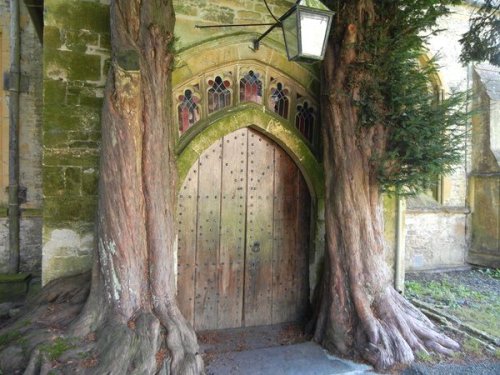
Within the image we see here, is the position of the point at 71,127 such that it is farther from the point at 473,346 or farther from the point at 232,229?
the point at 473,346

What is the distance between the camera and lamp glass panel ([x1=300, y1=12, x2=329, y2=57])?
11.1 ft

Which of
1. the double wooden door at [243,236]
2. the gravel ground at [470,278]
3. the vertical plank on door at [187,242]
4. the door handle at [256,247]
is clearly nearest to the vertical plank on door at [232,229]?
the double wooden door at [243,236]

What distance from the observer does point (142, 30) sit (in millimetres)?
3617

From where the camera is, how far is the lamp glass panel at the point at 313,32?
3387mm

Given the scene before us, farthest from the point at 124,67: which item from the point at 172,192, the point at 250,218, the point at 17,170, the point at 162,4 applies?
the point at 17,170

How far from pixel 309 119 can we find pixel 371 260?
1894 millimetres

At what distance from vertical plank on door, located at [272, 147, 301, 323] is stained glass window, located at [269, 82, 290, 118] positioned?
454 mm

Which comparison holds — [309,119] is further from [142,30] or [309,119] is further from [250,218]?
[142,30]

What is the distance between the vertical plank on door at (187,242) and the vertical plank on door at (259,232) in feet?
2.18

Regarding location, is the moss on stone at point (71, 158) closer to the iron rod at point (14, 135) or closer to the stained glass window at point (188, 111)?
the stained glass window at point (188, 111)

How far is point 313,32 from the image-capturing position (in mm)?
3434

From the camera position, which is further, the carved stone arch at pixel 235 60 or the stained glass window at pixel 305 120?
the stained glass window at pixel 305 120

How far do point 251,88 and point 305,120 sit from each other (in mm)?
830

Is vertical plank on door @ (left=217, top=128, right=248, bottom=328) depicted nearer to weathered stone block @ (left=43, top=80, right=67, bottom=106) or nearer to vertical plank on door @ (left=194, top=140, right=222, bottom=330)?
vertical plank on door @ (left=194, top=140, right=222, bottom=330)
